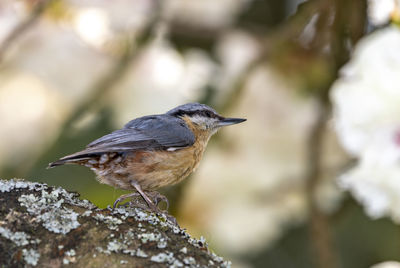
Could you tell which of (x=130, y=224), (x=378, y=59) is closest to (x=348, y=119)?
(x=378, y=59)

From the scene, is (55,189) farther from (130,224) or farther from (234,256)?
(234,256)

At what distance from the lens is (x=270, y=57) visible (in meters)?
2.13

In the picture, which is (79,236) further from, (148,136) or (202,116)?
(202,116)

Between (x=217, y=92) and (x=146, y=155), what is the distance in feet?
1.02

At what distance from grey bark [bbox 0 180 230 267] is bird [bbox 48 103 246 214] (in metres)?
0.61

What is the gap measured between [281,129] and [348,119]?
1110 millimetres

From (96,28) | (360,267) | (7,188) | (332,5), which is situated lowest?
(7,188)

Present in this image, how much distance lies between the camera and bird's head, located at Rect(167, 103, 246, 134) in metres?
2.54

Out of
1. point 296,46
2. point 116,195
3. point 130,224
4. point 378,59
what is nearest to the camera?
point 378,59

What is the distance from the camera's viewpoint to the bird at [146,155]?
81.7 inches

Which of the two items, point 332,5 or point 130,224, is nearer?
point 130,224

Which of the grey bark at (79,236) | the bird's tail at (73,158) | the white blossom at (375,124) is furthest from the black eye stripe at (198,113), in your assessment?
the white blossom at (375,124)

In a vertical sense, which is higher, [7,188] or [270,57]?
[270,57]

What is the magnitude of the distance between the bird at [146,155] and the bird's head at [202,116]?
4 cm
